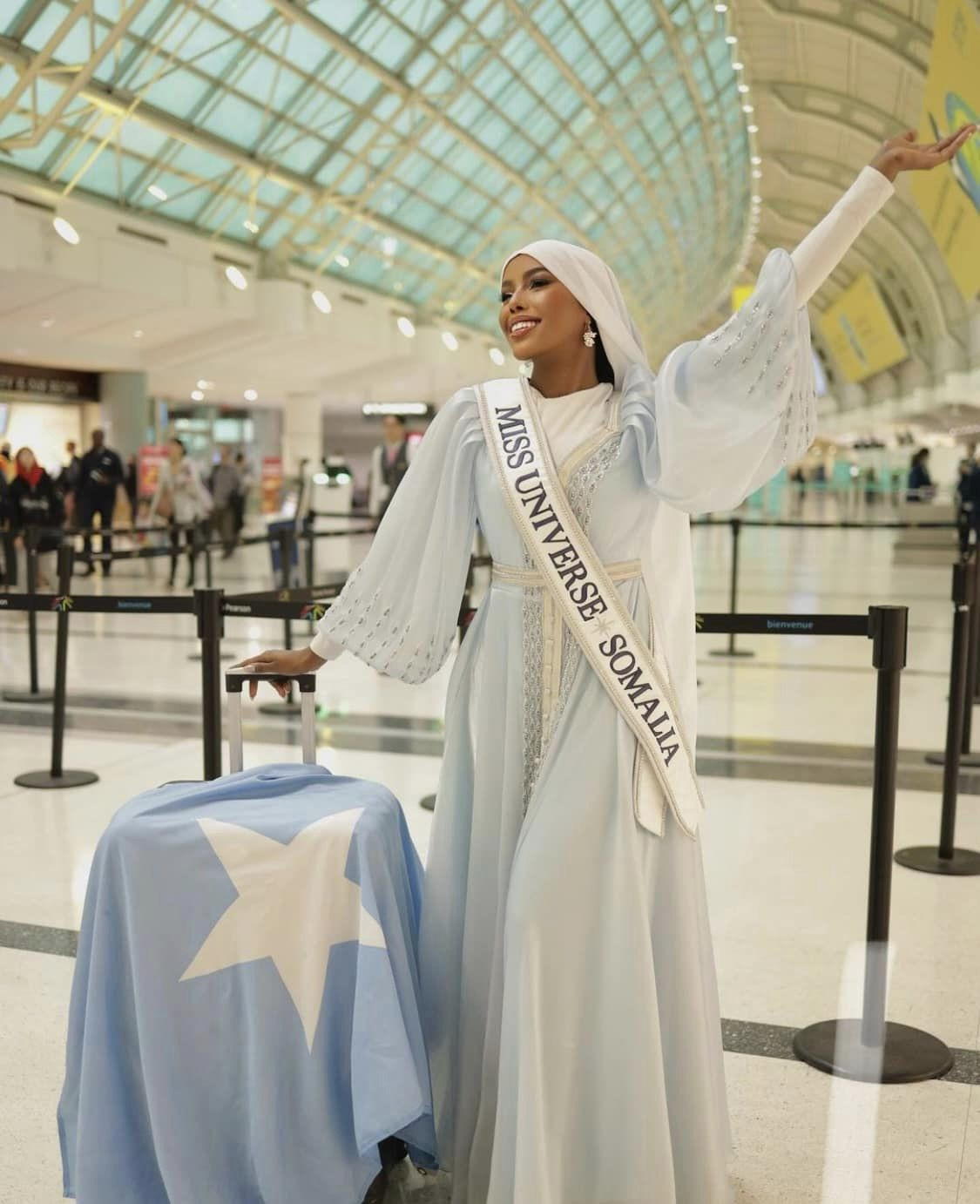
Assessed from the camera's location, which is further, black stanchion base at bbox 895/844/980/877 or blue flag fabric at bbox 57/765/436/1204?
black stanchion base at bbox 895/844/980/877

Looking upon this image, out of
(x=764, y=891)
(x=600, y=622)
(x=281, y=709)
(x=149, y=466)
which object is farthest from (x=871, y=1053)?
(x=149, y=466)

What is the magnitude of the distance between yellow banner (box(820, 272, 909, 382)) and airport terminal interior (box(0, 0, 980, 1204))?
16 cm

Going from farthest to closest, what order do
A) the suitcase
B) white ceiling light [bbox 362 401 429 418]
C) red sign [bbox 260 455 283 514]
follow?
white ceiling light [bbox 362 401 429 418]
red sign [bbox 260 455 283 514]
the suitcase

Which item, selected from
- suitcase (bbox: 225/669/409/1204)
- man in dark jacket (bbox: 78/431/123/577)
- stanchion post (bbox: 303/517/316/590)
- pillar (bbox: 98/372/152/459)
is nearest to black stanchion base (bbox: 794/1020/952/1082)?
suitcase (bbox: 225/669/409/1204)

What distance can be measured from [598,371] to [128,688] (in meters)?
6.27

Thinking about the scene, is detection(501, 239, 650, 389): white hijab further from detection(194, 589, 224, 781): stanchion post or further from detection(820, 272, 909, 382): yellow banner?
detection(820, 272, 909, 382): yellow banner

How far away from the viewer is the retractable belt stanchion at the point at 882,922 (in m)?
3.03

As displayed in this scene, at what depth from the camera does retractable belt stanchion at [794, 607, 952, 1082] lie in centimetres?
303

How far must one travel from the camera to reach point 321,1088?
86.6 inches

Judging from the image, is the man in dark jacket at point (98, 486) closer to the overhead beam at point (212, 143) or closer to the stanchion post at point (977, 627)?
the overhead beam at point (212, 143)

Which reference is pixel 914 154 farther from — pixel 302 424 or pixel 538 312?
pixel 302 424

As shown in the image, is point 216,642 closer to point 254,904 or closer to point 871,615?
point 254,904

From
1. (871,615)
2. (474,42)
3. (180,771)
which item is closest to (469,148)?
(474,42)

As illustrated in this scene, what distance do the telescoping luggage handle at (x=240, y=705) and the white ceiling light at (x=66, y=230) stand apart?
57.8 ft
